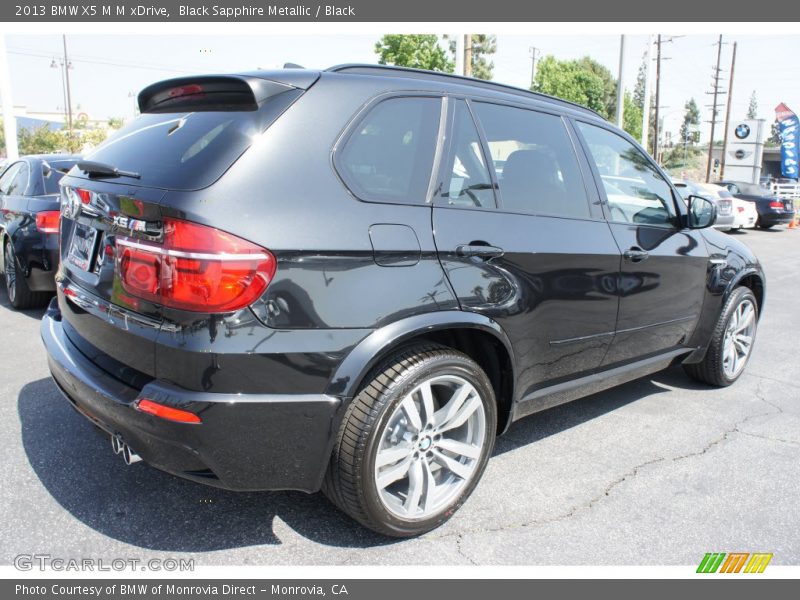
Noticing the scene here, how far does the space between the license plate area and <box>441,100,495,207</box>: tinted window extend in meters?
1.43

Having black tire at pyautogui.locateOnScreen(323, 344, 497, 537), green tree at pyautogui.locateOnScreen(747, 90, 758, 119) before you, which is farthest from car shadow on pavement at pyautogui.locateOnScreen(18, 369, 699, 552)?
green tree at pyautogui.locateOnScreen(747, 90, 758, 119)

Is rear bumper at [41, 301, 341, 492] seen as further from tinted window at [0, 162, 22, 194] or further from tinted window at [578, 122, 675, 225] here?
tinted window at [0, 162, 22, 194]

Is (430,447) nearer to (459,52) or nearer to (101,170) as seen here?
(101,170)

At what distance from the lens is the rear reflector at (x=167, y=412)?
6.88ft

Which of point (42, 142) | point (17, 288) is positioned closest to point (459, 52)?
point (17, 288)

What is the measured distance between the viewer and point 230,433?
7.02 ft

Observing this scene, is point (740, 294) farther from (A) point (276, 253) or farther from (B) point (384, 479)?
(A) point (276, 253)

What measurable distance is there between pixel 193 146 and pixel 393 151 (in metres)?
0.77

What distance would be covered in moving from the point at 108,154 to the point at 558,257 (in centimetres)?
210

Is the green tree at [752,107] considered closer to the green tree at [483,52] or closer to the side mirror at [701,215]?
the green tree at [483,52]

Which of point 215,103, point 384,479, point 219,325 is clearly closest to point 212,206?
point 219,325

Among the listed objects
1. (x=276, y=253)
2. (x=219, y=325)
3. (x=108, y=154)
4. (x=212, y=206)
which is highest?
(x=108, y=154)

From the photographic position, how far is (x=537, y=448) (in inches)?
140

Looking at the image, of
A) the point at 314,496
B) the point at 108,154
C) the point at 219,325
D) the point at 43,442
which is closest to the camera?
the point at 219,325
